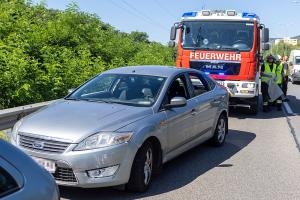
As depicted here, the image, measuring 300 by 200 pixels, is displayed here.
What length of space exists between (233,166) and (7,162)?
540 centimetres

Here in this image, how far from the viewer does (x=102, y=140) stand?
5.41 meters

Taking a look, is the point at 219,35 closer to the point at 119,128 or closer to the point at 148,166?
the point at 148,166

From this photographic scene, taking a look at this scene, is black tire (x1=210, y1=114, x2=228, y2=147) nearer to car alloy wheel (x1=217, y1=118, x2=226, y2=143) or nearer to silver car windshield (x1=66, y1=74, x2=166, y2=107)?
car alloy wheel (x1=217, y1=118, x2=226, y2=143)

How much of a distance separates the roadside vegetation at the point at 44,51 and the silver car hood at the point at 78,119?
2.45 m

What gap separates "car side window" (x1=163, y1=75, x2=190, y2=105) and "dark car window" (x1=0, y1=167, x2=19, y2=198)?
170 inches

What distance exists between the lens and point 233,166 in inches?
296

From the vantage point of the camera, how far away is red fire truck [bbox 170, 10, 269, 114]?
13234 mm

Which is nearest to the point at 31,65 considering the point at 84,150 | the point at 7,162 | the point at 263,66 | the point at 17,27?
the point at 17,27

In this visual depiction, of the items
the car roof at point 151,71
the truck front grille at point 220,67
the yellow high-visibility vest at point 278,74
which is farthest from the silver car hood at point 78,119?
the yellow high-visibility vest at point 278,74

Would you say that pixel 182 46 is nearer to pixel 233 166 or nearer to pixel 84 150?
pixel 233 166

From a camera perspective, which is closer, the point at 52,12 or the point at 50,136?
the point at 50,136

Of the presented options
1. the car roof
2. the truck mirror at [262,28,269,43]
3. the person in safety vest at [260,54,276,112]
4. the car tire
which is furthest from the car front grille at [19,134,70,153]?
the person in safety vest at [260,54,276,112]

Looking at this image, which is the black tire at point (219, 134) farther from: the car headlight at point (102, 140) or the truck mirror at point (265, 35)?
the truck mirror at point (265, 35)

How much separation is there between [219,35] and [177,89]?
656 cm
